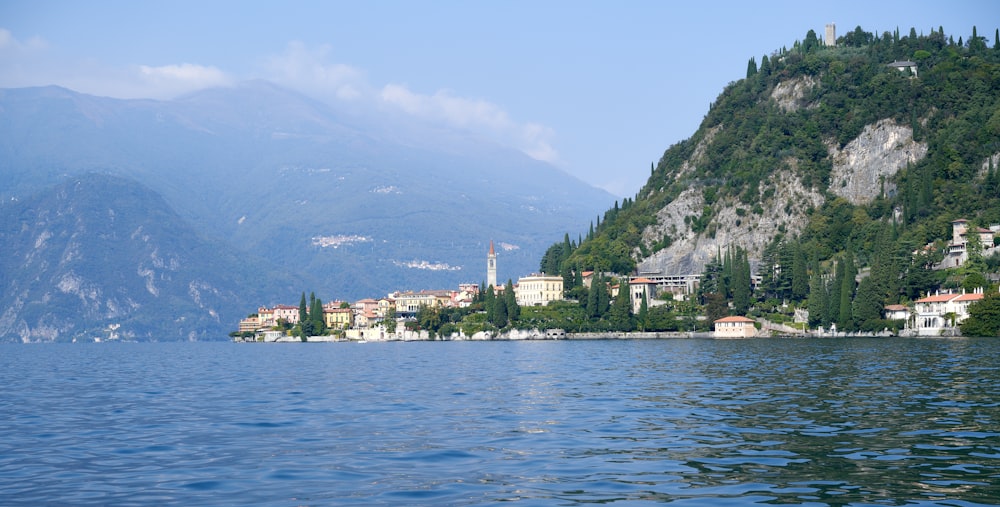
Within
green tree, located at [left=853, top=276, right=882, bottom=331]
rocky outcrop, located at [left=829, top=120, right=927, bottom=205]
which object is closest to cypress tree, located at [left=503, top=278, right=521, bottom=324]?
green tree, located at [left=853, top=276, right=882, bottom=331]

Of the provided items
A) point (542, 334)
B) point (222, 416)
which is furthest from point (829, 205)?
point (222, 416)

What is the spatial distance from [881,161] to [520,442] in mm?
178404

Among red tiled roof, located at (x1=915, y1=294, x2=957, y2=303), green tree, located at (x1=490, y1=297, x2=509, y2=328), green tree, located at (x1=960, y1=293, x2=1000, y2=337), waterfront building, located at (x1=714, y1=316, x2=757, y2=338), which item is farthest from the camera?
green tree, located at (x1=490, y1=297, x2=509, y2=328)

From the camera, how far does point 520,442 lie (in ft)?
103

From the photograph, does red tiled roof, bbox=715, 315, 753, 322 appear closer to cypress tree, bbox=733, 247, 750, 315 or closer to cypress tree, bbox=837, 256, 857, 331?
cypress tree, bbox=733, 247, 750, 315

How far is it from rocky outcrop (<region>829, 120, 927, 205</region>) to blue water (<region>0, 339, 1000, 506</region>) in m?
144

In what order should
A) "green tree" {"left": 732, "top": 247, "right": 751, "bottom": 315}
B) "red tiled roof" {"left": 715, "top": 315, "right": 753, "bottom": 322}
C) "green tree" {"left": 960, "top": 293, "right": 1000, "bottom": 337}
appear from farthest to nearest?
1. "green tree" {"left": 732, "top": 247, "right": 751, "bottom": 315}
2. "red tiled roof" {"left": 715, "top": 315, "right": 753, "bottom": 322}
3. "green tree" {"left": 960, "top": 293, "right": 1000, "bottom": 337}

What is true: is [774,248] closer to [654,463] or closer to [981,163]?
[981,163]

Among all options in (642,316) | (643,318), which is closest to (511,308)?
(642,316)

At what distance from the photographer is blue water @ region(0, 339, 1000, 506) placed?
2352 centimetres

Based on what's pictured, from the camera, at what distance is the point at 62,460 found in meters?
28.7

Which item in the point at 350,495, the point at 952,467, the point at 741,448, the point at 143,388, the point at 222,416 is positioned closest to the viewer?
the point at 350,495

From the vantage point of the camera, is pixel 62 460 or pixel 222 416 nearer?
pixel 62 460

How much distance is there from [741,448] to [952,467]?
5522 millimetres
